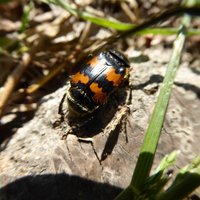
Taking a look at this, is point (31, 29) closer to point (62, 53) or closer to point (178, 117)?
point (62, 53)

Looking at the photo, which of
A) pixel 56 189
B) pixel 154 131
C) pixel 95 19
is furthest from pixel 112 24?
pixel 56 189

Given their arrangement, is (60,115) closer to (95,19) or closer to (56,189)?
(56,189)

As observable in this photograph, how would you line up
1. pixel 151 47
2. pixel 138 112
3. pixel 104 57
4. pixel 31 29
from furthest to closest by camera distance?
pixel 151 47
pixel 31 29
pixel 104 57
pixel 138 112

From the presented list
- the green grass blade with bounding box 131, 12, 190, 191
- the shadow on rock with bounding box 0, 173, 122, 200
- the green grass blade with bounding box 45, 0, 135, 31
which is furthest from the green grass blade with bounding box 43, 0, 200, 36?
the shadow on rock with bounding box 0, 173, 122, 200

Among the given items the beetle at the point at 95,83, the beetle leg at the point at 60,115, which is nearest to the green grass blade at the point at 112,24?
the beetle at the point at 95,83

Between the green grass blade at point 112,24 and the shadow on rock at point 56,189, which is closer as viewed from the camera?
the shadow on rock at point 56,189

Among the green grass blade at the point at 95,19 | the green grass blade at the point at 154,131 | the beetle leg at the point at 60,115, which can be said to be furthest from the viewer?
the green grass blade at the point at 95,19

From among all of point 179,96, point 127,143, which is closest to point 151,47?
point 179,96

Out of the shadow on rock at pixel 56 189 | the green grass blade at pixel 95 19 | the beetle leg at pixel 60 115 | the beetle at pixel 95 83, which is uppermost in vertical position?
the green grass blade at pixel 95 19

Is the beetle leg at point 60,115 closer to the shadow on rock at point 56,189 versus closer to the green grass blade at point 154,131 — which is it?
the shadow on rock at point 56,189

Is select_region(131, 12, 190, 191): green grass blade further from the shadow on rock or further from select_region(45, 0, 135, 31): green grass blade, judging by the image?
select_region(45, 0, 135, 31): green grass blade
